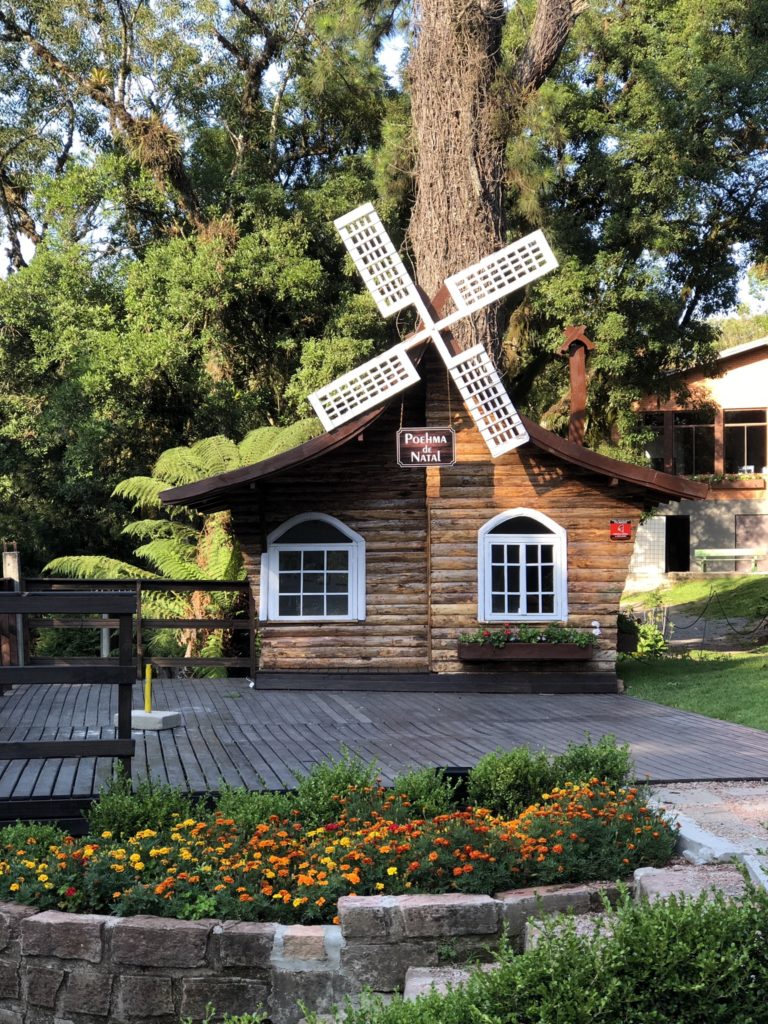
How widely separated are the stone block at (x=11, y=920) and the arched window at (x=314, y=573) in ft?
24.9

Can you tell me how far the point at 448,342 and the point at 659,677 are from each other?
215 inches

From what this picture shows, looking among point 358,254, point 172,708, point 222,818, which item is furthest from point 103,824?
point 358,254

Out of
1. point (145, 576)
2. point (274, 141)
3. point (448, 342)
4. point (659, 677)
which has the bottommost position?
point (659, 677)

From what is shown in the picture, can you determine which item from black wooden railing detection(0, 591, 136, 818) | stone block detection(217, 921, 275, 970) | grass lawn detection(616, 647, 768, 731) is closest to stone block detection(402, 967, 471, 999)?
stone block detection(217, 921, 275, 970)

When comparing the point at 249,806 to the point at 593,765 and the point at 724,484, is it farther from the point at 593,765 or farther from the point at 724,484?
the point at 724,484

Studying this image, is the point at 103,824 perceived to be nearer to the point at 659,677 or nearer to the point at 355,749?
the point at 355,749

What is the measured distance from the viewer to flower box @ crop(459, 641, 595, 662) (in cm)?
1248

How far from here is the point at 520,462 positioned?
1271 centimetres

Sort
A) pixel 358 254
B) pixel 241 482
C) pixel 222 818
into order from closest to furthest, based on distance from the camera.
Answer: pixel 222 818 < pixel 241 482 < pixel 358 254

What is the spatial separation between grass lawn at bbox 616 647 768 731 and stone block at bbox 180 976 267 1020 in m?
6.50

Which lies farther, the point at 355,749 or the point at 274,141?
the point at 274,141

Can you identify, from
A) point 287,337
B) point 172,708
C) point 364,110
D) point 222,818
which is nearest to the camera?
point 222,818

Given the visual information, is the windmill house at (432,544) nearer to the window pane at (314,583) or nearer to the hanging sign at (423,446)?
the window pane at (314,583)

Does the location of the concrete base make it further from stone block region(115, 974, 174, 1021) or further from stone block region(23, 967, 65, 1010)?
stone block region(115, 974, 174, 1021)
